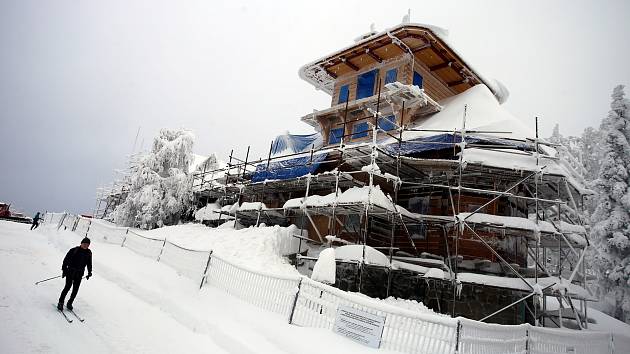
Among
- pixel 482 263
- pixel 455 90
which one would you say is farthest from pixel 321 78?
pixel 482 263

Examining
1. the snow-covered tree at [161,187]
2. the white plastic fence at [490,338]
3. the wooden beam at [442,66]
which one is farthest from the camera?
the snow-covered tree at [161,187]

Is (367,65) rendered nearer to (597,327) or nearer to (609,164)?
(609,164)

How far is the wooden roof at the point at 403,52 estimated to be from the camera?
765 inches

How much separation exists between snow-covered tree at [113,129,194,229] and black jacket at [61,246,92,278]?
19353 mm

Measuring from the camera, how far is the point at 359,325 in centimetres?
734

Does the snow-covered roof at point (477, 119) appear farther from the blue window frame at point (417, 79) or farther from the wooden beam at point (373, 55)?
the wooden beam at point (373, 55)

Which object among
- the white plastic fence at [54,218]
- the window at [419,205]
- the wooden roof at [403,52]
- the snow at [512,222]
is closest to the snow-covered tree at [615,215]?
the wooden roof at [403,52]

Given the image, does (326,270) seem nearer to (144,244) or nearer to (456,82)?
(144,244)

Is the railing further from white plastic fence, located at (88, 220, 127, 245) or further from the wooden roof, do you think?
the wooden roof

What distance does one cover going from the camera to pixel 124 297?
9.98m

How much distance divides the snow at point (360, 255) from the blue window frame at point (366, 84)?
11.1m

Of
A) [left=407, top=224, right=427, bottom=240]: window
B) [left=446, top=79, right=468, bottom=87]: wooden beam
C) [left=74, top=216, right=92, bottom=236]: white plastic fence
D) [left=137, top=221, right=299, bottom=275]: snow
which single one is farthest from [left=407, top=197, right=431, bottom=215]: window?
[left=74, top=216, right=92, bottom=236]: white plastic fence

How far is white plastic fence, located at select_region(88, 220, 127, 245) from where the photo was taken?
1951 cm

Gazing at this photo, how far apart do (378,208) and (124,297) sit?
9.31m
